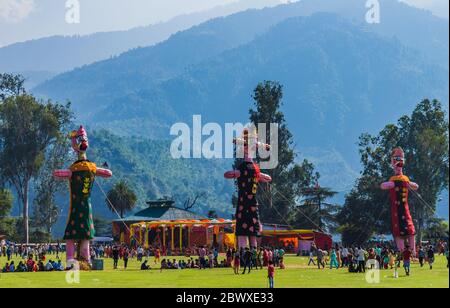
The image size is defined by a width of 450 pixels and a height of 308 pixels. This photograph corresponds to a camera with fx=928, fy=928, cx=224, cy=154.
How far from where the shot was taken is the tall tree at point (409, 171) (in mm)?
88312

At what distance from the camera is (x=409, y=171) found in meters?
89.2

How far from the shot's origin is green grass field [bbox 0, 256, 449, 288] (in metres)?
37.1

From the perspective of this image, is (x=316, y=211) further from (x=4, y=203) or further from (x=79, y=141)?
(x=79, y=141)

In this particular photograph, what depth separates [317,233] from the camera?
267 ft

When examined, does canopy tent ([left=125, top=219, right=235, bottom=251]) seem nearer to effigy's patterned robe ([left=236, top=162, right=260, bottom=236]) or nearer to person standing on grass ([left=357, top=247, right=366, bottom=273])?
effigy's patterned robe ([left=236, top=162, right=260, bottom=236])

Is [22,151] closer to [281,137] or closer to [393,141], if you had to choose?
[281,137]

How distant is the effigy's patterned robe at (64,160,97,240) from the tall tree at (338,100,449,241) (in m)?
40.1

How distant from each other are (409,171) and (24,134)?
38.4 m

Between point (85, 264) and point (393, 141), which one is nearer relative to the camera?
point (85, 264)

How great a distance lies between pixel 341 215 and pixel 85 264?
4778cm

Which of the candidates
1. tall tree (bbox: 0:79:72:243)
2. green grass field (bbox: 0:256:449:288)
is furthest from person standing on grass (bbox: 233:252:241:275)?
tall tree (bbox: 0:79:72:243)

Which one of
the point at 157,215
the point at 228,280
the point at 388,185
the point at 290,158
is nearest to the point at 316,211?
the point at 290,158

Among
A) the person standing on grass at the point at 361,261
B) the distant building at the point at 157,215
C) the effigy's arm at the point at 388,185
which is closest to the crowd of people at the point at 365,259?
the person standing on grass at the point at 361,261
